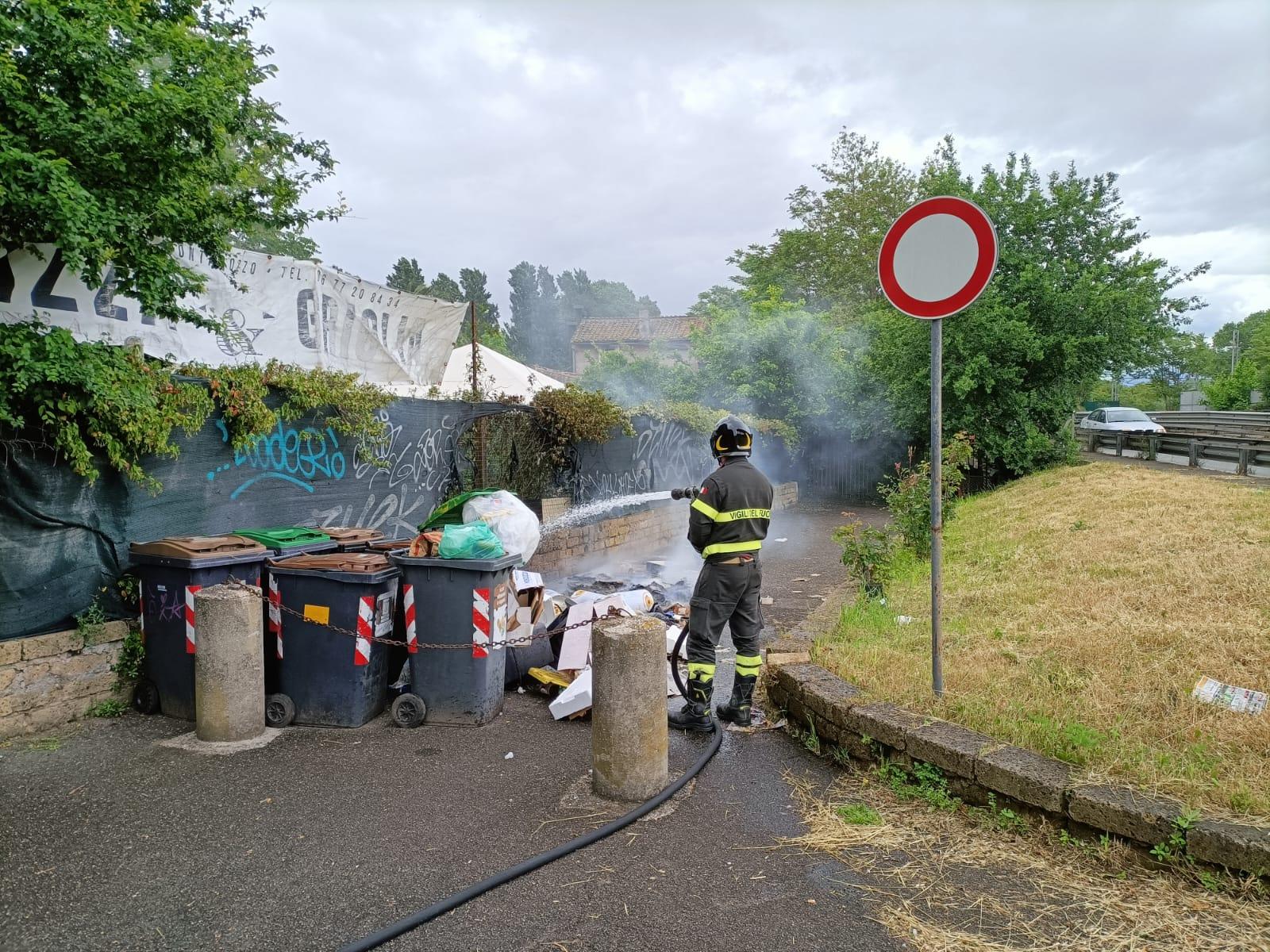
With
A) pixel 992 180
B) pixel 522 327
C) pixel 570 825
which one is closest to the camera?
pixel 570 825

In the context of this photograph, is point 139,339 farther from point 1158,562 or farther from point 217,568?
point 1158,562

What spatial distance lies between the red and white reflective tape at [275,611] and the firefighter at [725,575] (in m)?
2.60

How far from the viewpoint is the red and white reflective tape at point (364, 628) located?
189 inches

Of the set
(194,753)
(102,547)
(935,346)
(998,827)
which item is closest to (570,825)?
(998,827)

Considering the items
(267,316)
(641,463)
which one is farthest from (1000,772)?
(641,463)

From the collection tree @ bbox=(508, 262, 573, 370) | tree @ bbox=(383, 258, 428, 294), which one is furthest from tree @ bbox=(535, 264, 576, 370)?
tree @ bbox=(383, 258, 428, 294)

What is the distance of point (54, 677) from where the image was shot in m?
4.74

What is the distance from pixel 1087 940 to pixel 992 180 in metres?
19.8

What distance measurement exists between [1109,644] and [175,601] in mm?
5880

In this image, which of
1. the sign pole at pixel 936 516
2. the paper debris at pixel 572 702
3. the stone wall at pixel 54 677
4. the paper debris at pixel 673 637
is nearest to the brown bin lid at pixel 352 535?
the stone wall at pixel 54 677

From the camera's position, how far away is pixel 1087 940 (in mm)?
2615

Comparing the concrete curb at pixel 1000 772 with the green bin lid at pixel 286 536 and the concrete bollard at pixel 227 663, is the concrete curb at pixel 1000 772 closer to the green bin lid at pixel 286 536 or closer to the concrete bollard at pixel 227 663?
the concrete bollard at pixel 227 663

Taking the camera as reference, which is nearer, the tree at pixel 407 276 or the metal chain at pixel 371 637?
the metal chain at pixel 371 637

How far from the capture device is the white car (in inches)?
1204
